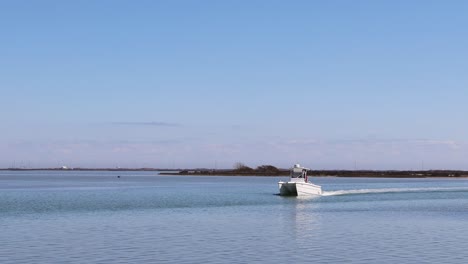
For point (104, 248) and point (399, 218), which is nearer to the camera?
point (104, 248)

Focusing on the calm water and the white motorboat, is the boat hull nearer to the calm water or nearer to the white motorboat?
the white motorboat

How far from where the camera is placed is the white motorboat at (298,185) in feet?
306

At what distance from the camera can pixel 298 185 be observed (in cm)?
9250

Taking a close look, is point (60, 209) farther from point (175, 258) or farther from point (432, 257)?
point (432, 257)

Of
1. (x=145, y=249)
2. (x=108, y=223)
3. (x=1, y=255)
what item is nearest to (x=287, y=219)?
(x=108, y=223)

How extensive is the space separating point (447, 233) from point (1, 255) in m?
27.3

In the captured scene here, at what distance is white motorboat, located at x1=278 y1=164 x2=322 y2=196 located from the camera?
93312mm

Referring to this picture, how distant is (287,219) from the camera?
2314 inches

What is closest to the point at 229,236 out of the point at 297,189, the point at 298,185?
the point at 298,185

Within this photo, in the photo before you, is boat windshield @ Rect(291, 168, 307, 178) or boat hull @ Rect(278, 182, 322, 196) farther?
boat windshield @ Rect(291, 168, 307, 178)

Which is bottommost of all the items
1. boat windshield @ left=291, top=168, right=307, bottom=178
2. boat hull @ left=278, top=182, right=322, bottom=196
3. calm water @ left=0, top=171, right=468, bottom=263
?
calm water @ left=0, top=171, right=468, bottom=263

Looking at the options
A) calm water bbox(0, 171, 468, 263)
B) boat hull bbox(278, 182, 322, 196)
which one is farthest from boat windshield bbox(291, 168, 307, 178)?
calm water bbox(0, 171, 468, 263)

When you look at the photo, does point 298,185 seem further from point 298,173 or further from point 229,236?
point 229,236

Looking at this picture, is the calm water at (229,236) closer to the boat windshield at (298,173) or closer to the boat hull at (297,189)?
the boat hull at (297,189)
